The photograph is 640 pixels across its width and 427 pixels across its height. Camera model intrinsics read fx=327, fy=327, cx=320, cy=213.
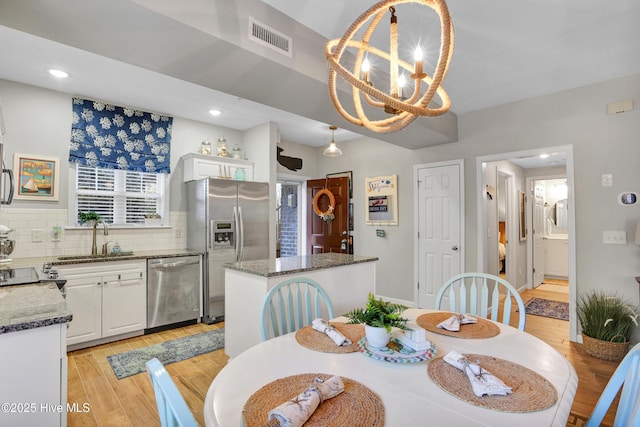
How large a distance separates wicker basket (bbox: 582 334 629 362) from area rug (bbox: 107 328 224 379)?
11.5ft

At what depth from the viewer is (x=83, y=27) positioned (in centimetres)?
165

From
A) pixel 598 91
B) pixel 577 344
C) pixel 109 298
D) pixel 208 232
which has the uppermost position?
pixel 598 91

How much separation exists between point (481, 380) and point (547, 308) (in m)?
4.64

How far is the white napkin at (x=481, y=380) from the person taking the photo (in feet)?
3.32

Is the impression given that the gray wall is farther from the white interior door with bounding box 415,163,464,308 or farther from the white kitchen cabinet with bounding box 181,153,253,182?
the white kitchen cabinet with bounding box 181,153,253,182

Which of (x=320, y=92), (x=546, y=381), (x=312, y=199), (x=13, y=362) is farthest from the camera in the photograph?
(x=312, y=199)

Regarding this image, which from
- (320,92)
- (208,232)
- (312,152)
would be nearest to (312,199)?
(312,152)

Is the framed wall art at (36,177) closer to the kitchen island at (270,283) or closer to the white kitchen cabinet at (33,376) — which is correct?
the kitchen island at (270,283)

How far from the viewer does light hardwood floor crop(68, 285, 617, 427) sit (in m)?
2.14

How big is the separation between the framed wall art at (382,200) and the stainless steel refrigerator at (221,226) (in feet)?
5.51

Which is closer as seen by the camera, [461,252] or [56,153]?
[56,153]

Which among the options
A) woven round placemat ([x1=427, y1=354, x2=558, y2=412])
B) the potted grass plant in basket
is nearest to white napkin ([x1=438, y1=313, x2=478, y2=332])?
woven round placemat ([x1=427, y1=354, x2=558, y2=412])

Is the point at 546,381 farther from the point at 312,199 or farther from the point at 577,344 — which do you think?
the point at 312,199

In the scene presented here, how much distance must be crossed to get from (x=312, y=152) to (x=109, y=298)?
12.6 feet
